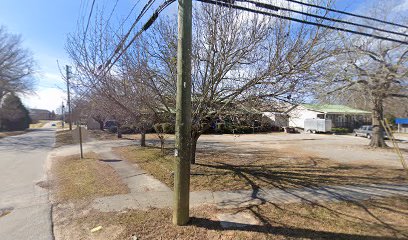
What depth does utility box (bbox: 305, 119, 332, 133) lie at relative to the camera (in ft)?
113

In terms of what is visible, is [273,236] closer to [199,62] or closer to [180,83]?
[180,83]

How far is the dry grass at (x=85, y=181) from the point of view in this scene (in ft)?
21.8

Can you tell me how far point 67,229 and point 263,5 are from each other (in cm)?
612

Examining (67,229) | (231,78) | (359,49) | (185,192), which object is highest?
(359,49)

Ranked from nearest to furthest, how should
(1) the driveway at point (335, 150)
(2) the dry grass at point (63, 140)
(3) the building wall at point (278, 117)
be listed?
(3) the building wall at point (278, 117)
(1) the driveway at point (335, 150)
(2) the dry grass at point (63, 140)

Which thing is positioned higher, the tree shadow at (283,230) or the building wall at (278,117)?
the building wall at (278,117)

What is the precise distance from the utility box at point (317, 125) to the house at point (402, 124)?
13.8m

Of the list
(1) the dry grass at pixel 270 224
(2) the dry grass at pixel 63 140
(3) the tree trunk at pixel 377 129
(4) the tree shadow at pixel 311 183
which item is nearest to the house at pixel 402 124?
(3) the tree trunk at pixel 377 129

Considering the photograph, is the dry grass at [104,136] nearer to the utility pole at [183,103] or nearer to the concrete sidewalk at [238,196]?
the concrete sidewalk at [238,196]

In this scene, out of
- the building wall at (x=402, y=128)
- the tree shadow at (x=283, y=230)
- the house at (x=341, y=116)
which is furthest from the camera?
the building wall at (x=402, y=128)

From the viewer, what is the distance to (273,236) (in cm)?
418

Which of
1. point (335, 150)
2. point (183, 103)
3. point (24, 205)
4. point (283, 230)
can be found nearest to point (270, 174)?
point (283, 230)

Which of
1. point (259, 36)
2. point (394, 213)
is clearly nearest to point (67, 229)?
point (259, 36)

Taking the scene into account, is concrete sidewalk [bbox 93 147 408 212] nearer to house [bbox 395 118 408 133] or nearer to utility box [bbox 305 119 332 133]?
utility box [bbox 305 119 332 133]
